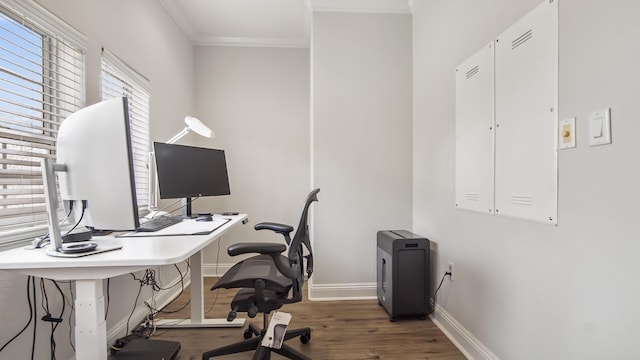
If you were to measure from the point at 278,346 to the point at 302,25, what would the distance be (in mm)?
2920

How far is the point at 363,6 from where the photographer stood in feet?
8.38

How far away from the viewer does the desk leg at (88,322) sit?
949mm

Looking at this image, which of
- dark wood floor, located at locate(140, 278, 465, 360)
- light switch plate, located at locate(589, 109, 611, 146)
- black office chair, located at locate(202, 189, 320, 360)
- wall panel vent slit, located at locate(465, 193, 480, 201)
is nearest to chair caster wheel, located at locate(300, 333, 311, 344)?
dark wood floor, located at locate(140, 278, 465, 360)

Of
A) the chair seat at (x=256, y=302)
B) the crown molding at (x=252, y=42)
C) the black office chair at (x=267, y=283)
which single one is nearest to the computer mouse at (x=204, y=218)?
the black office chair at (x=267, y=283)

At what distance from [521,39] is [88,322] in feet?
6.82

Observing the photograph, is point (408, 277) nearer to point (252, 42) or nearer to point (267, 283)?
point (267, 283)

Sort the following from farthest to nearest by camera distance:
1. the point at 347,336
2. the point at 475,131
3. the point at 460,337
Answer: the point at 347,336 < the point at 460,337 < the point at 475,131

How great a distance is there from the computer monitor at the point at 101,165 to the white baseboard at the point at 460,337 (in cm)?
183

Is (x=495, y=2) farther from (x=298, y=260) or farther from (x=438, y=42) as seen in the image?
(x=298, y=260)

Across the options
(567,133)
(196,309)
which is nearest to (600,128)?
(567,133)

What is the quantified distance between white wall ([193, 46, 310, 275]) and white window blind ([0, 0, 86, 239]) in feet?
5.81

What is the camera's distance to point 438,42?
2.13m

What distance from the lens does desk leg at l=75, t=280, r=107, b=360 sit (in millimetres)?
949

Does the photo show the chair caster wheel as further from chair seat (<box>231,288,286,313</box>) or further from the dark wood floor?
chair seat (<box>231,288,286,313</box>)
